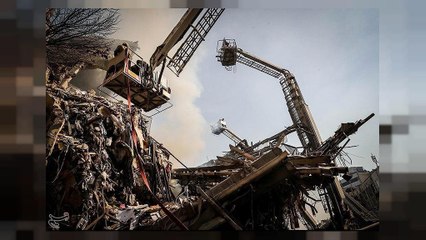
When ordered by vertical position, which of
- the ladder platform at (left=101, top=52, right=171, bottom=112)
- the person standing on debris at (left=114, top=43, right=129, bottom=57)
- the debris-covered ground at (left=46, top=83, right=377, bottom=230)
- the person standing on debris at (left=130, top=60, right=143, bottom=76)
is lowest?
the debris-covered ground at (left=46, top=83, right=377, bottom=230)

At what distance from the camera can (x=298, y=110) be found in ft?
9.07

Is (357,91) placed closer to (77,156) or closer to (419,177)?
(419,177)

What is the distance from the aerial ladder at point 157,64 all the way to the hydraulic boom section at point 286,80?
0.83 feet

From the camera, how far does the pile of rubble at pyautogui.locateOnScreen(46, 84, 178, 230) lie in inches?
104

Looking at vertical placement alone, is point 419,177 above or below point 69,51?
below

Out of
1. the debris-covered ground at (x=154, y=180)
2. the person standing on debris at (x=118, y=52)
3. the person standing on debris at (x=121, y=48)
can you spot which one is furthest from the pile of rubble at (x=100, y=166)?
the person standing on debris at (x=121, y=48)

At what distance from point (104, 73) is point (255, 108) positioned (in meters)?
1.42

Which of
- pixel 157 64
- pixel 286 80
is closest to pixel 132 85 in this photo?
pixel 157 64

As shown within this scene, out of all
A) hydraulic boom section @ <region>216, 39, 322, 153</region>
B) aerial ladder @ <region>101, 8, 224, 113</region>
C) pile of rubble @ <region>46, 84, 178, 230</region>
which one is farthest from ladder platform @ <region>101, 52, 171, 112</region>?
hydraulic boom section @ <region>216, 39, 322, 153</region>

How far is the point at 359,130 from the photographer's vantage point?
8.77 ft

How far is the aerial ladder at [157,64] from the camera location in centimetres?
277

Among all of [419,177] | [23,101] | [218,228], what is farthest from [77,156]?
[419,177]

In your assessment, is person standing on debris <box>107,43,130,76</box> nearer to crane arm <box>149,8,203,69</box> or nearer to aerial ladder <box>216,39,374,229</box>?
crane arm <box>149,8,203,69</box>

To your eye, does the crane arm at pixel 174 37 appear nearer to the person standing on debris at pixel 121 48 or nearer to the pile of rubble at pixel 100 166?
the person standing on debris at pixel 121 48
